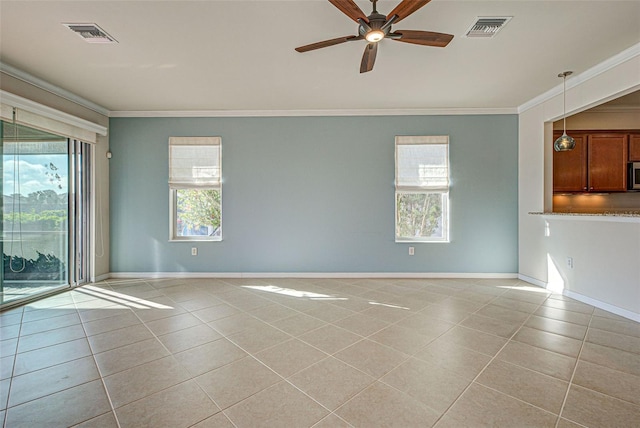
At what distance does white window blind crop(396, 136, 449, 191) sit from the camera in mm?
4453

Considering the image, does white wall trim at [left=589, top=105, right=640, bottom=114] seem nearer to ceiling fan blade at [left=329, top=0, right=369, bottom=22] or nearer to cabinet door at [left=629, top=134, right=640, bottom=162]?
cabinet door at [left=629, top=134, right=640, bottom=162]

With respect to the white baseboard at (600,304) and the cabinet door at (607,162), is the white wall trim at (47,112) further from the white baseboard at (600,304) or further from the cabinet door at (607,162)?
the cabinet door at (607,162)

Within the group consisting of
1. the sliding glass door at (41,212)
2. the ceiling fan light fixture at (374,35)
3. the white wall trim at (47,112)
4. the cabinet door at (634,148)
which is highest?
the ceiling fan light fixture at (374,35)

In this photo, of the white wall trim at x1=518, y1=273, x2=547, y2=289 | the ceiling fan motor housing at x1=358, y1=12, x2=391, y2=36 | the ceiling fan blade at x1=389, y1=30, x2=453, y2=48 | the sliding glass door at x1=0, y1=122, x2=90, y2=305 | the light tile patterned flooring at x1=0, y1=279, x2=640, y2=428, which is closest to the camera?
the light tile patterned flooring at x1=0, y1=279, x2=640, y2=428

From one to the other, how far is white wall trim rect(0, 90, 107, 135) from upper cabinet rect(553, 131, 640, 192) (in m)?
7.03

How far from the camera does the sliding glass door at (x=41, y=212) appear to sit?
128 inches

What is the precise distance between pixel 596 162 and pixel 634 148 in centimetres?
62

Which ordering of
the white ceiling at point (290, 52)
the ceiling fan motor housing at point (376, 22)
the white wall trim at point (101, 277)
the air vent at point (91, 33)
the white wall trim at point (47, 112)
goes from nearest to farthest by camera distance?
the ceiling fan motor housing at point (376, 22) < the white ceiling at point (290, 52) < the air vent at point (91, 33) < the white wall trim at point (47, 112) < the white wall trim at point (101, 277)

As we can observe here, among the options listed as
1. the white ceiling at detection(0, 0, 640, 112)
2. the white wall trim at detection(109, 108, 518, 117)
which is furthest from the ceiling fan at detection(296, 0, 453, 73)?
the white wall trim at detection(109, 108, 518, 117)

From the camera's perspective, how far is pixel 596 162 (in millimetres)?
4516

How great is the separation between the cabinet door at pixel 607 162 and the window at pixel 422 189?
2.34 meters

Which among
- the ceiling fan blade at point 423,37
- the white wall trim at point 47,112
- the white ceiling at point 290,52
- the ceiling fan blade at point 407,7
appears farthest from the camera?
the white wall trim at point 47,112

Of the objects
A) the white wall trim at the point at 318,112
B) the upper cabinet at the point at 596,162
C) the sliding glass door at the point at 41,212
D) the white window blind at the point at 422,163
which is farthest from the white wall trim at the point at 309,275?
the white wall trim at the point at 318,112

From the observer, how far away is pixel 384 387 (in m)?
1.78
